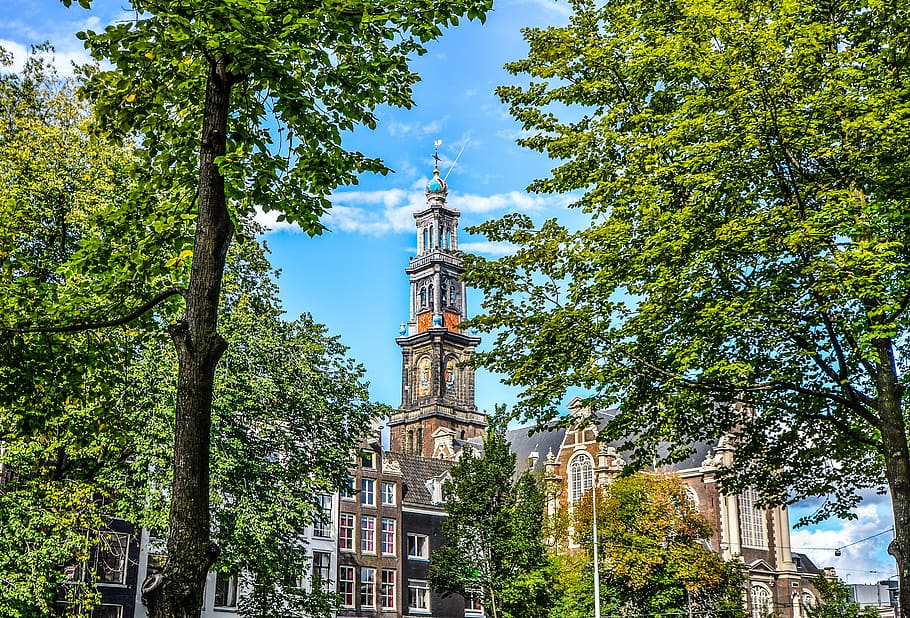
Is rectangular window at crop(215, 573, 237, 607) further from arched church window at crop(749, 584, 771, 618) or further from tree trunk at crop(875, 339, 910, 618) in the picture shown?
arched church window at crop(749, 584, 771, 618)

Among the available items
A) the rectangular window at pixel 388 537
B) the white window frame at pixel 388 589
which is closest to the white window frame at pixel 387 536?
the rectangular window at pixel 388 537

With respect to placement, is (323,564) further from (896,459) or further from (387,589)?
(896,459)

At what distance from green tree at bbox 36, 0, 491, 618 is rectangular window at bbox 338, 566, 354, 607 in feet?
148

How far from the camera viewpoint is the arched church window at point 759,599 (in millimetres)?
63844

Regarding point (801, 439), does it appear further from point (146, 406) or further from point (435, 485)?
point (435, 485)

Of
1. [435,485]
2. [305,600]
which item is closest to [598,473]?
[435,485]

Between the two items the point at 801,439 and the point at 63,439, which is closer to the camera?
the point at 801,439

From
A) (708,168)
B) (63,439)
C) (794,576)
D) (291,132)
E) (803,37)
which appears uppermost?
(803,37)

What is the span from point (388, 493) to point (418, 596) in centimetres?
700

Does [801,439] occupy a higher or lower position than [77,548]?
higher

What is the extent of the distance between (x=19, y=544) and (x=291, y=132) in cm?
1557

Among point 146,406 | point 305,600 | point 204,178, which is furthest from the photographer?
point 305,600

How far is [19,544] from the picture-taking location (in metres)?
21.5

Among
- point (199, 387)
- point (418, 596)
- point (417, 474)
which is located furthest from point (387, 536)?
point (199, 387)
